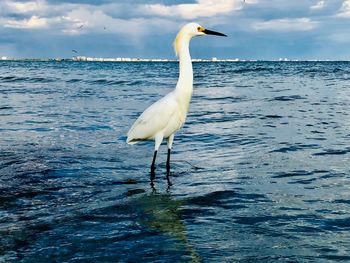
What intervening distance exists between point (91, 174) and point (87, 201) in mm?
1592

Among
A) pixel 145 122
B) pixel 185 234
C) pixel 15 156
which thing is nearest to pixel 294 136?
pixel 145 122

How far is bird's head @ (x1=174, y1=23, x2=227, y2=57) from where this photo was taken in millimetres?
7775

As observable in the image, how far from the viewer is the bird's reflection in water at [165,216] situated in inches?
178

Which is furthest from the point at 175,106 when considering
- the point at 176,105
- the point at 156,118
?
the point at 156,118

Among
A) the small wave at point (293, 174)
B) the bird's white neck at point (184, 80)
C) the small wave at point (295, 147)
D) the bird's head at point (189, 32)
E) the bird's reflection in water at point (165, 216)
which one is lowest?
the bird's reflection in water at point (165, 216)

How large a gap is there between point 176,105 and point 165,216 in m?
2.58

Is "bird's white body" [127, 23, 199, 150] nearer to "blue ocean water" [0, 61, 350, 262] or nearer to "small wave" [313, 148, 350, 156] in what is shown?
"blue ocean water" [0, 61, 350, 262]

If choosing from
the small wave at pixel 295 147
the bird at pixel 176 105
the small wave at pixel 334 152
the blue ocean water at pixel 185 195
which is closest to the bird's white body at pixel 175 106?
the bird at pixel 176 105

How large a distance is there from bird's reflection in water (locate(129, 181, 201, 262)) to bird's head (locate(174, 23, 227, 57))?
247 centimetres

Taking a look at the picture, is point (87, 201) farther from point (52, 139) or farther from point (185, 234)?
point (52, 139)

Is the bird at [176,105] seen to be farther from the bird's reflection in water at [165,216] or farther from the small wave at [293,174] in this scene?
the small wave at [293,174]

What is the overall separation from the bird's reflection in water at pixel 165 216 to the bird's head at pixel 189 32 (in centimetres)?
247

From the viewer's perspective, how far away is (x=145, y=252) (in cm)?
417

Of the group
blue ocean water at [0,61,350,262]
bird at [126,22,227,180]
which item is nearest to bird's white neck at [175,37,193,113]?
bird at [126,22,227,180]
